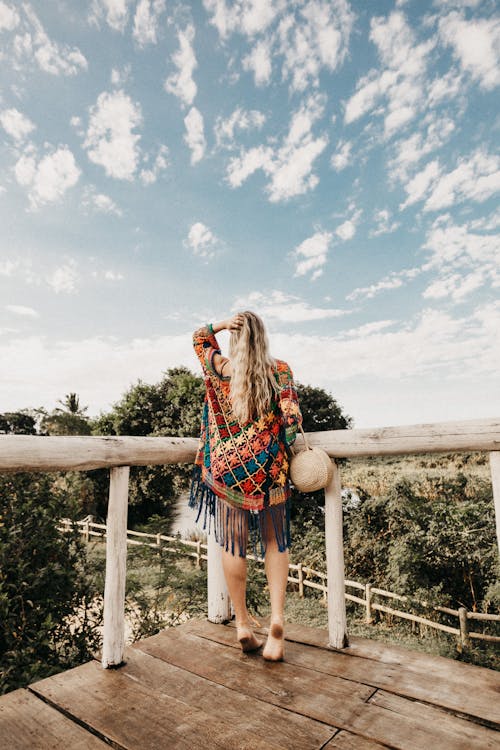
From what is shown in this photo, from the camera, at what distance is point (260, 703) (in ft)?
4.17

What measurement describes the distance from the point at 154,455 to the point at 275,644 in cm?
87

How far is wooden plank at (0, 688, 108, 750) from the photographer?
1.07 m

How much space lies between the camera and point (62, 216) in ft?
39.8

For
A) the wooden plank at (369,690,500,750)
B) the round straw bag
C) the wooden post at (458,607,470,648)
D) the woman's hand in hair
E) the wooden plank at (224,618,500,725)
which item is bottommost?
the wooden post at (458,607,470,648)

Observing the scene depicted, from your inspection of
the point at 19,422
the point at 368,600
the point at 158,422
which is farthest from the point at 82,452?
the point at 19,422

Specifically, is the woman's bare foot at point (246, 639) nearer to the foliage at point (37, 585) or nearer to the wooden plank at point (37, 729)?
the wooden plank at point (37, 729)

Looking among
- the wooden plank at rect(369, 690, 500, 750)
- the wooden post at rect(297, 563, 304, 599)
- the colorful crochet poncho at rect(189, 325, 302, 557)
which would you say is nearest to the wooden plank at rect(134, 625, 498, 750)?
the wooden plank at rect(369, 690, 500, 750)

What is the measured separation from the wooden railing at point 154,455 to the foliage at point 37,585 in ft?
4.45

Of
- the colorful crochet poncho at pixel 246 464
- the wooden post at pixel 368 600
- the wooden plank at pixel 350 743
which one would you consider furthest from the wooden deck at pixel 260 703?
the wooden post at pixel 368 600

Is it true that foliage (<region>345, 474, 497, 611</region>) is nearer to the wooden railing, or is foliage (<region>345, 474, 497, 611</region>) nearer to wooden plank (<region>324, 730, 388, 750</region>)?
the wooden railing

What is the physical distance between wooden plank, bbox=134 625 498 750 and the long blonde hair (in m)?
0.93

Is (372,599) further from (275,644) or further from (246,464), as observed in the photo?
(246,464)

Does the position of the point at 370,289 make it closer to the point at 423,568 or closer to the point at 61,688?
the point at 423,568

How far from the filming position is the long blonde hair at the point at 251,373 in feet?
5.70
